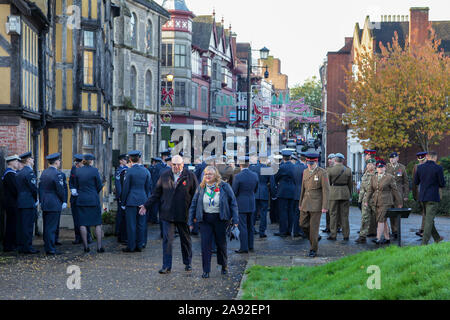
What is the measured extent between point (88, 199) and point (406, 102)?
24180 mm

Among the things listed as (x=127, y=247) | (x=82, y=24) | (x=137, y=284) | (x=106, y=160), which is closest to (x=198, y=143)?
(x=106, y=160)

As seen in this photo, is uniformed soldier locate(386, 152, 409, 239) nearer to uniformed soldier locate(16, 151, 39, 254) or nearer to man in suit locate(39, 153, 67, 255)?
man in suit locate(39, 153, 67, 255)

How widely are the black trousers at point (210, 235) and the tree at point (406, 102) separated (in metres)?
24.2

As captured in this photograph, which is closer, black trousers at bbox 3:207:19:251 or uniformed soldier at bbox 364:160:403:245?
black trousers at bbox 3:207:19:251

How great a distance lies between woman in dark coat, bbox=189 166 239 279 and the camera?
11.0m

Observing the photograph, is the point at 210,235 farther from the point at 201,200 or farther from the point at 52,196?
the point at 52,196

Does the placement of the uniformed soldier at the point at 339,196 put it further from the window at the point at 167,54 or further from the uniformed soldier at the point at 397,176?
the window at the point at 167,54

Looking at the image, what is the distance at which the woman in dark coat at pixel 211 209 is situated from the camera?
35.9ft

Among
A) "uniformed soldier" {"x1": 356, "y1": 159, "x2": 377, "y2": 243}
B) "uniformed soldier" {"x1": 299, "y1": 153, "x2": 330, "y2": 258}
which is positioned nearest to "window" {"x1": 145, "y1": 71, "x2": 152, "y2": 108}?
"uniformed soldier" {"x1": 356, "y1": 159, "x2": 377, "y2": 243}

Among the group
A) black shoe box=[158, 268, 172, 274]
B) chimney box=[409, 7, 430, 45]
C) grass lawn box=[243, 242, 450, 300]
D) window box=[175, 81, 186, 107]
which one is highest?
chimney box=[409, 7, 430, 45]

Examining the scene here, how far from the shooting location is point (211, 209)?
1100 centimetres

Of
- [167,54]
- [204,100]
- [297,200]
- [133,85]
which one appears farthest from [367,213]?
[204,100]

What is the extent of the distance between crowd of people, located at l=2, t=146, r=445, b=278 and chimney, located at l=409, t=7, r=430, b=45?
2690 cm

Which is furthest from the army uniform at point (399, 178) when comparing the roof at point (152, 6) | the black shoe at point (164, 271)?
the roof at point (152, 6)
